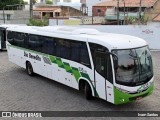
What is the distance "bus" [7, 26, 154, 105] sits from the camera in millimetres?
9156

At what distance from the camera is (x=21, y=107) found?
33.1 feet

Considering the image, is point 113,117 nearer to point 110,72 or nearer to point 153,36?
point 110,72

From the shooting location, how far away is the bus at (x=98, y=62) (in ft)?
30.0

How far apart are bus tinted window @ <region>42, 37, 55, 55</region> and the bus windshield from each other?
13.7 feet

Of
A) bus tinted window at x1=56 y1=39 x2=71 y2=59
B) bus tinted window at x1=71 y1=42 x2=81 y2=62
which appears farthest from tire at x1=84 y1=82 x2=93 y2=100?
bus tinted window at x1=56 y1=39 x2=71 y2=59

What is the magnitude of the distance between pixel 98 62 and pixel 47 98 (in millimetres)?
2697

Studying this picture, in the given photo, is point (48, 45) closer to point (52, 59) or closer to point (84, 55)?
point (52, 59)

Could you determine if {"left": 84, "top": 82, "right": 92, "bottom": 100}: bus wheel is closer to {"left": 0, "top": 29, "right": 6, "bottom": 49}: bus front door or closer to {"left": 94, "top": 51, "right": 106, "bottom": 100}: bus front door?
{"left": 94, "top": 51, "right": 106, "bottom": 100}: bus front door

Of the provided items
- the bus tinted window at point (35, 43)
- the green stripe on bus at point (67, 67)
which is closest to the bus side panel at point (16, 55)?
the bus tinted window at point (35, 43)

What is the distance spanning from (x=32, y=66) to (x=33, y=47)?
3.34ft

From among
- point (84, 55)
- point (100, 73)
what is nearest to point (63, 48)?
point (84, 55)

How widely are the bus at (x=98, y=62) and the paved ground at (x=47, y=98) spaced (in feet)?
1.49

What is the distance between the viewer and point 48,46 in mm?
13016

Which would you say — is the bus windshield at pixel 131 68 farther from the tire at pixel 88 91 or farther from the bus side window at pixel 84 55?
the tire at pixel 88 91
